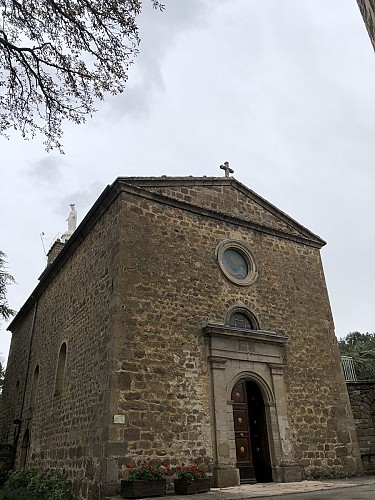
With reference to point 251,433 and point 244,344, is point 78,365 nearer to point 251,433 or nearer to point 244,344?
point 244,344

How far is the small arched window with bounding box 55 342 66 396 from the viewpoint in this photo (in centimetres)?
1170

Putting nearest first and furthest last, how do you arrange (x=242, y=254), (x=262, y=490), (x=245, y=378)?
(x=262, y=490), (x=245, y=378), (x=242, y=254)

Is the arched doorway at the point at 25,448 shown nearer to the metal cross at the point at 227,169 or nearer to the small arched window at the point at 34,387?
the small arched window at the point at 34,387

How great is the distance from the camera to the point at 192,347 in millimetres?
9578

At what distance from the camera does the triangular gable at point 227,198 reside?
1098cm

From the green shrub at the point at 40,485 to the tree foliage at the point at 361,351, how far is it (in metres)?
15.6

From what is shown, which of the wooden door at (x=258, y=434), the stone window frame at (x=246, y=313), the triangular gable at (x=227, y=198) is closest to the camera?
the wooden door at (x=258, y=434)

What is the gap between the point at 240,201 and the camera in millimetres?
12602

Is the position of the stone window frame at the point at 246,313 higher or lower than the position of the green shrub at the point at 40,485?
higher

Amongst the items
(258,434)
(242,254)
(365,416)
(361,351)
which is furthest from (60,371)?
(361,351)

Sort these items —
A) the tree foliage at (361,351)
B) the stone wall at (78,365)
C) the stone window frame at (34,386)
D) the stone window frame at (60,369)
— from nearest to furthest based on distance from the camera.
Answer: the stone wall at (78,365)
the stone window frame at (60,369)
the stone window frame at (34,386)
the tree foliage at (361,351)

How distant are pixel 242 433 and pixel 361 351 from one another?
90.9 feet

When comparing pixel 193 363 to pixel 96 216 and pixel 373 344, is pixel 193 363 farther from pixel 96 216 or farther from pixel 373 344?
pixel 373 344

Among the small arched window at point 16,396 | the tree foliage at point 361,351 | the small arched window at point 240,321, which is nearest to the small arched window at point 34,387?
the small arched window at point 16,396
